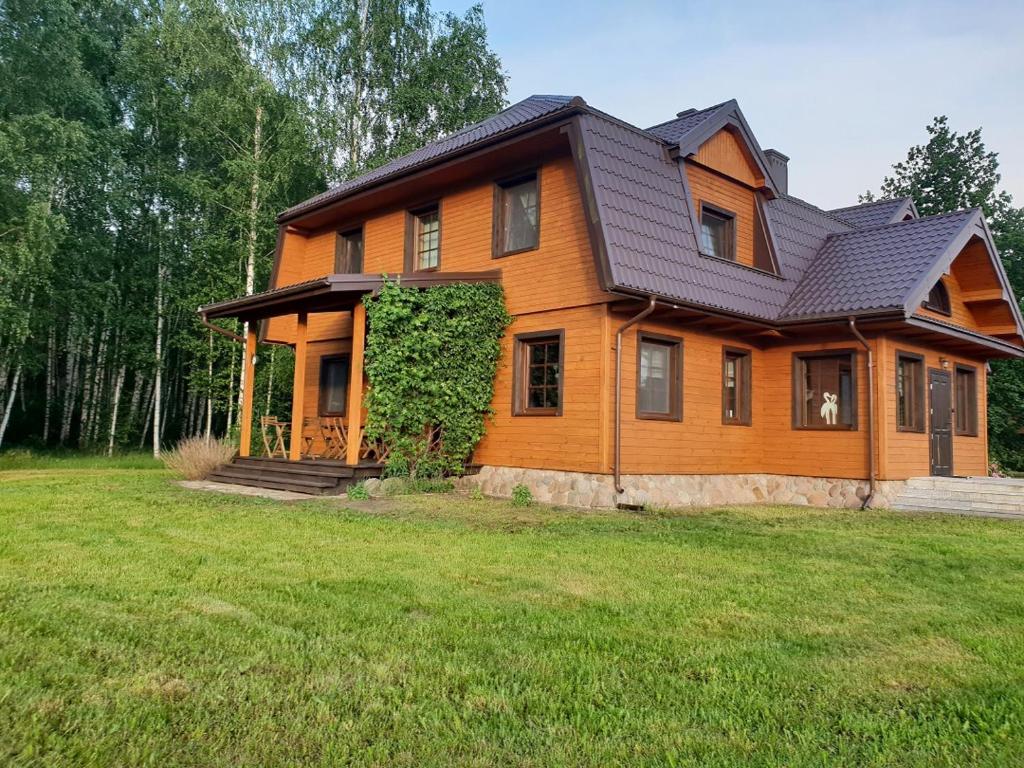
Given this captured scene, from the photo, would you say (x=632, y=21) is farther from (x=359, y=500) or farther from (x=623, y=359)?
(x=359, y=500)

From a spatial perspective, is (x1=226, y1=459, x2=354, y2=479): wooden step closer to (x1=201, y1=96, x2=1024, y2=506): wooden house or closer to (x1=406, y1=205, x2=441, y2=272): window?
(x1=201, y1=96, x2=1024, y2=506): wooden house

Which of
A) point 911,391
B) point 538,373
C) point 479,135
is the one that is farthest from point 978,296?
point 479,135

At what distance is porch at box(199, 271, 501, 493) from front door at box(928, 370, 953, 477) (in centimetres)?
729

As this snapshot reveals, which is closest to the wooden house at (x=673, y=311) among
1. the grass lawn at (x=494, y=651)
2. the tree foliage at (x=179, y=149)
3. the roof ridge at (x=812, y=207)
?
the roof ridge at (x=812, y=207)

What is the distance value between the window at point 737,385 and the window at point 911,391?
217 centimetres

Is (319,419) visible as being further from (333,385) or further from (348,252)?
(348,252)

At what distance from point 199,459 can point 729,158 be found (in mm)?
9780

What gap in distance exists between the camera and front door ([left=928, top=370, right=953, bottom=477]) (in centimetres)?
1165

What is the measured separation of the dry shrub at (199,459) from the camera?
38.2 feet

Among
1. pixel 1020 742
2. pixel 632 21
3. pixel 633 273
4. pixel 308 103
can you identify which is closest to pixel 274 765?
pixel 1020 742

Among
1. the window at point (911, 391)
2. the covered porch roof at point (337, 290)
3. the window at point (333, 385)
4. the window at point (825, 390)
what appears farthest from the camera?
the window at point (333, 385)

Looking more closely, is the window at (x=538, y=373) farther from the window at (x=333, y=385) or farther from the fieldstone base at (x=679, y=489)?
the window at (x=333, y=385)

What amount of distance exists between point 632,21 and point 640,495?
7.98m

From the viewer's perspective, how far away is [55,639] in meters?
3.03
